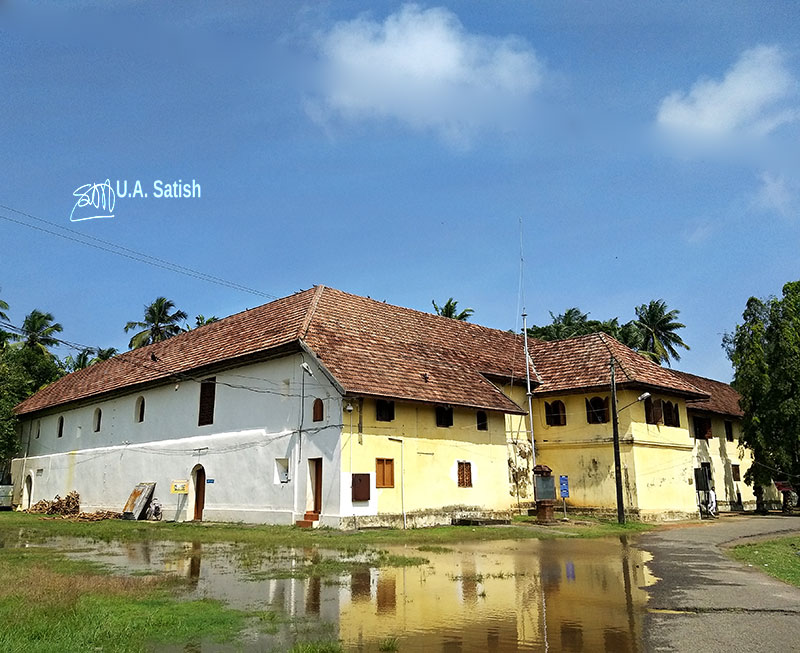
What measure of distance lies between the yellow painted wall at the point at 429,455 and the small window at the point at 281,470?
2595mm

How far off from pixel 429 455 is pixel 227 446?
7195mm

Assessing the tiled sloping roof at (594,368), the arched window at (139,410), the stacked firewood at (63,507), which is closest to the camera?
the tiled sloping roof at (594,368)

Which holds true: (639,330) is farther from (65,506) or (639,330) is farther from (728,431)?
(65,506)

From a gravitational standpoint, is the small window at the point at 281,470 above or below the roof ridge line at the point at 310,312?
below

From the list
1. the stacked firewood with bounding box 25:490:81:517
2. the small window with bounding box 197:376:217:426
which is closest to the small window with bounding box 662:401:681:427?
the small window with bounding box 197:376:217:426

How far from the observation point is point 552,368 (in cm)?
2972

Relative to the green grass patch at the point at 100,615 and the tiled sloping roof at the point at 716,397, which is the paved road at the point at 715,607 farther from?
the tiled sloping roof at the point at 716,397

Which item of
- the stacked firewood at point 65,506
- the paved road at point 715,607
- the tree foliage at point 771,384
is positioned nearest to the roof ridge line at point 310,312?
the paved road at point 715,607

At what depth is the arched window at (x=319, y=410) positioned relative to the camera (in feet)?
67.5

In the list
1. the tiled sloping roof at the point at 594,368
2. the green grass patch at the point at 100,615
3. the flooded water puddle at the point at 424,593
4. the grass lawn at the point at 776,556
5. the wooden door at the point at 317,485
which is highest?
the tiled sloping roof at the point at 594,368

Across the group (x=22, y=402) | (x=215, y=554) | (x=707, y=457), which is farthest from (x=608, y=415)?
(x=22, y=402)

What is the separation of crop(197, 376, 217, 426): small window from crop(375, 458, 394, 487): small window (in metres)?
7.67

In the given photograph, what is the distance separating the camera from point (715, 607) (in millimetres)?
8508

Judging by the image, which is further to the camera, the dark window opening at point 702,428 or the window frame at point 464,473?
the dark window opening at point 702,428
